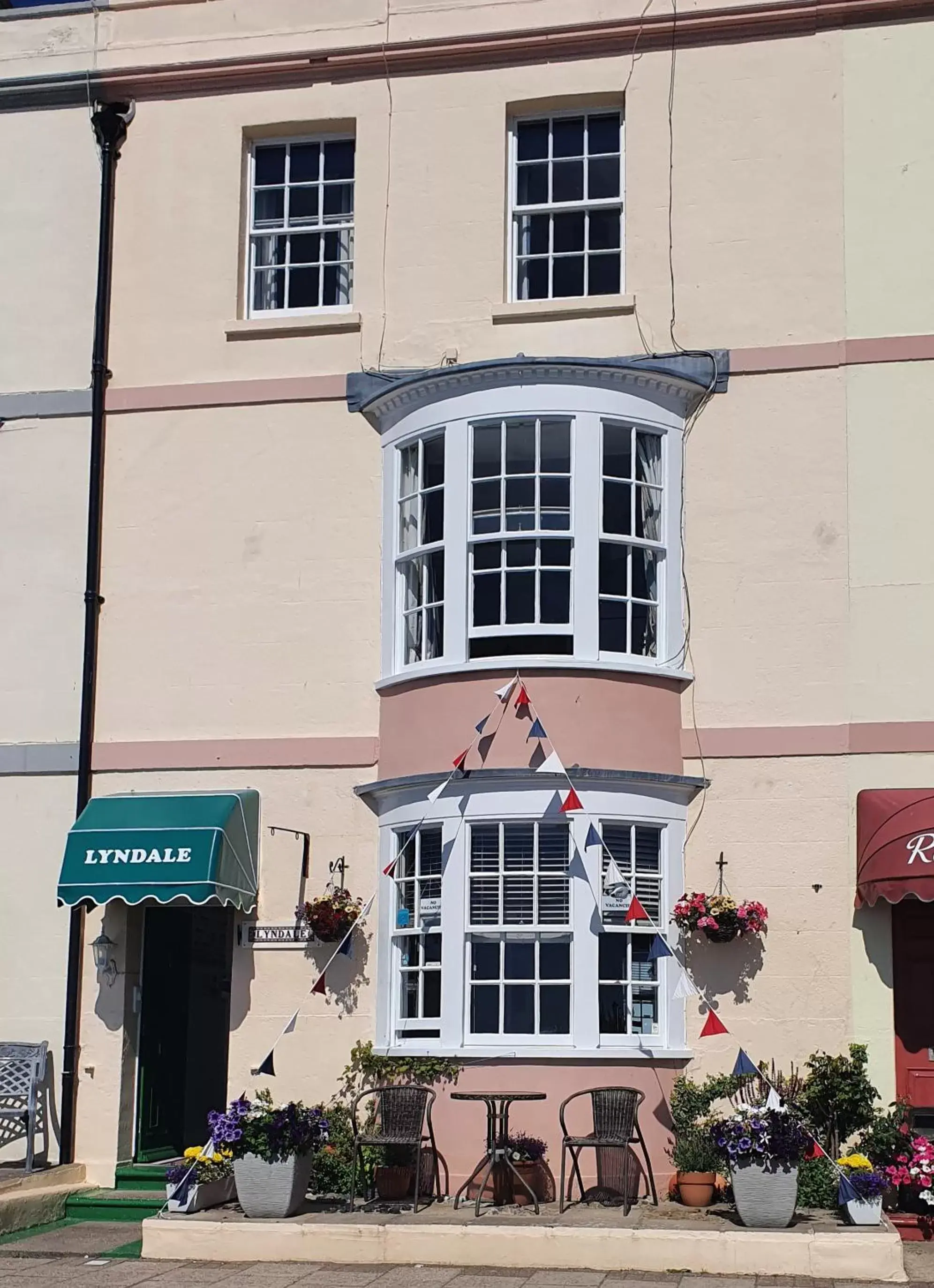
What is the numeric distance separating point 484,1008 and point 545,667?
2.84 meters

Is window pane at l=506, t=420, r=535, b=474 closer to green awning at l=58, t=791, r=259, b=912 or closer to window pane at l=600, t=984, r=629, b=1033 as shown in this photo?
green awning at l=58, t=791, r=259, b=912

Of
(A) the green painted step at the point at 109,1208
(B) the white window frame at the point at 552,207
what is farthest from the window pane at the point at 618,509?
(A) the green painted step at the point at 109,1208

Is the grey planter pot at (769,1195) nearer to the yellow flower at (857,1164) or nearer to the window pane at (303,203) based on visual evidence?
the yellow flower at (857,1164)

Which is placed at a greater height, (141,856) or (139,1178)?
(141,856)

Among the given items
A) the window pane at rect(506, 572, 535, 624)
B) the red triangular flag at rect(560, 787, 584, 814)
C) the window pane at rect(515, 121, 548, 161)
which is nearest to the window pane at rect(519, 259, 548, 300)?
the window pane at rect(515, 121, 548, 161)

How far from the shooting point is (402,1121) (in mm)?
13906

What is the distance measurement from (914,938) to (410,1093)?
4240mm

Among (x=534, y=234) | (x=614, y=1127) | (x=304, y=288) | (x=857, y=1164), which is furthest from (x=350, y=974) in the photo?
(x=534, y=234)

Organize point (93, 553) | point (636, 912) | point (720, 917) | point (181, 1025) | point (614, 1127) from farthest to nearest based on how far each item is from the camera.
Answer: point (181, 1025)
point (93, 553)
point (720, 917)
point (636, 912)
point (614, 1127)

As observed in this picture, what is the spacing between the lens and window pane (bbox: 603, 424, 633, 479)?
1500 cm

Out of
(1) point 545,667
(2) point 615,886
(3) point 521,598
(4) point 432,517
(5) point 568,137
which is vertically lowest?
(2) point 615,886

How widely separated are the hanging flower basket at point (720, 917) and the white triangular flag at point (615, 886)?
0.43 metres

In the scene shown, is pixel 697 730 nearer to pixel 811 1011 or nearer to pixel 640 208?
pixel 811 1011

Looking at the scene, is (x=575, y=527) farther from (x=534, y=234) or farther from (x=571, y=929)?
(x=571, y=929)
